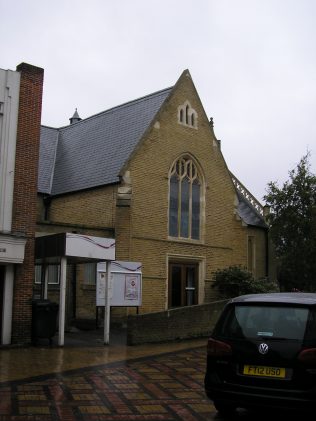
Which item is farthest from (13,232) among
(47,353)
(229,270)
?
(229,270)

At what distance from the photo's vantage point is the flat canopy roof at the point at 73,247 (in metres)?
15.2

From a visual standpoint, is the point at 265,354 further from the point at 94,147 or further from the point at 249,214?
the point at 249,214

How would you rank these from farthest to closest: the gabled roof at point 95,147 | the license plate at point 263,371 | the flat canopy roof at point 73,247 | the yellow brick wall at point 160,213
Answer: the gabled roof at point 95,147 → the yellow brick wall at point 160,213 → the flat canopy roof at point 73,247 → the license plate at point 263,371

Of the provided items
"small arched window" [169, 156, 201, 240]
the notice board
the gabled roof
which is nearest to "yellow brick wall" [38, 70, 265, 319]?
"small arched window" [169, 156, 201, 240]

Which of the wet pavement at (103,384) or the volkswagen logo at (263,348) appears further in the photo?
the wet pavement at (103,384)

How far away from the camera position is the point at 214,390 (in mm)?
7398

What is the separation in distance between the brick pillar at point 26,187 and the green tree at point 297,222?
13.8m

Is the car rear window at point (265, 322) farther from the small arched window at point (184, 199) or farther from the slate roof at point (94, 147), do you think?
the small arched window at point (184, 199)

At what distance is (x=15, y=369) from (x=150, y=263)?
1286cm

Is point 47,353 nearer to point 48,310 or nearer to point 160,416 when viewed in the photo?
point 48,310

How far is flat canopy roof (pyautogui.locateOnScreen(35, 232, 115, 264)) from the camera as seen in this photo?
1516 centimetres

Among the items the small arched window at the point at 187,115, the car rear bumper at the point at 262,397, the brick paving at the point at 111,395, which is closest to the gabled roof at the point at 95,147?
the small arched window at the point at 187,115

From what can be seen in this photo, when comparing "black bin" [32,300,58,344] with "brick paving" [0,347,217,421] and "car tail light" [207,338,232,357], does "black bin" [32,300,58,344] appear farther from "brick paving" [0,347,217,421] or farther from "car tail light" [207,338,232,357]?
"car tail light" [207,338,232,357]

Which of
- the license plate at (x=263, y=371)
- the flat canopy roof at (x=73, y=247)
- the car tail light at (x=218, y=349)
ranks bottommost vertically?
the license plate at (x=263, y=371)
